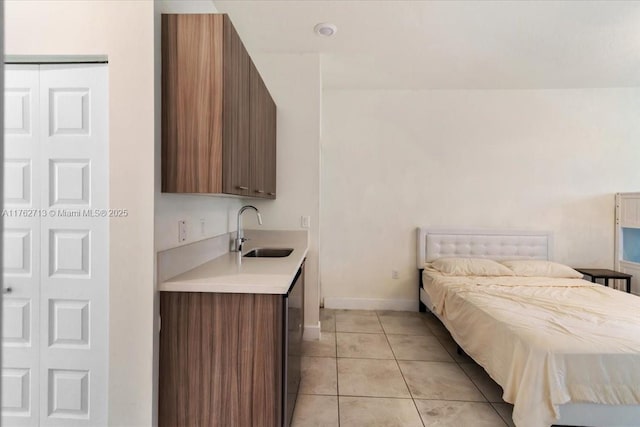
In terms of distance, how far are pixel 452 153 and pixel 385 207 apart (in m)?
1.09

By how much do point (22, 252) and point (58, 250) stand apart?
187 mm

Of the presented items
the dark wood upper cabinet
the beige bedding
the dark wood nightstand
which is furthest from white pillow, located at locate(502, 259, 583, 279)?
the dark wood upper cabinet

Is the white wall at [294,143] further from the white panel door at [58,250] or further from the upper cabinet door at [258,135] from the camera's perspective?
the white panel door at [58,250]

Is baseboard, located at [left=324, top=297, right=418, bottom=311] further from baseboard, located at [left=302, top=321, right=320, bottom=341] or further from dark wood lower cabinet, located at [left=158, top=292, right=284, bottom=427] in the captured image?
dark wood lower cabinet, located at [left=158, top=292, right=284, bottom=427]

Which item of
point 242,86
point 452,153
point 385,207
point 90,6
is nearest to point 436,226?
point 385,207

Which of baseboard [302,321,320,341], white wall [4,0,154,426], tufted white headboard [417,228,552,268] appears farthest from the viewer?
tufted white headboard [417,228,552,268]

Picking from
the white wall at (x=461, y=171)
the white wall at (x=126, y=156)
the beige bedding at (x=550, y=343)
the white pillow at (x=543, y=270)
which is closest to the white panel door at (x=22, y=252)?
the white wall at (x=126, y=156)

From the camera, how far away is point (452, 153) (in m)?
3.94

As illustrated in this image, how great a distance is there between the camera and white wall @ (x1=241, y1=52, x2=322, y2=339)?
10.1ft

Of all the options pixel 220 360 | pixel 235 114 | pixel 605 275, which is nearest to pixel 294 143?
pixel 235 114

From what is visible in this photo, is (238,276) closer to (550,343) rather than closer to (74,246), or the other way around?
(74,246)

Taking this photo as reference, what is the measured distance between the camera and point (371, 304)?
3.96 meters

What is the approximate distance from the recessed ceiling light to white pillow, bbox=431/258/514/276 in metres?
2.65

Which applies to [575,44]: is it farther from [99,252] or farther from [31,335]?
[31,335]
